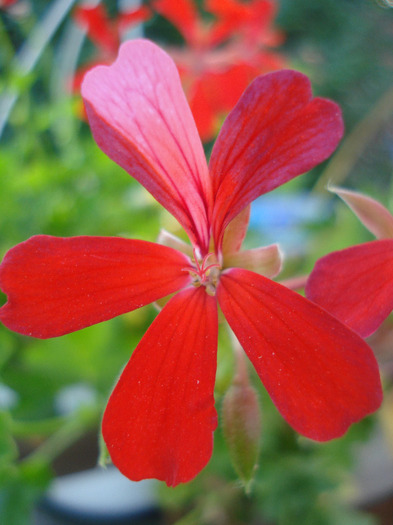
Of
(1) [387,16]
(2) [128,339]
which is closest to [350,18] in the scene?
(1) [387,16]

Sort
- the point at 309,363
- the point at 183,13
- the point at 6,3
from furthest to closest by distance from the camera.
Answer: the point at 183,13, the point at 6,3, the point at 309,363

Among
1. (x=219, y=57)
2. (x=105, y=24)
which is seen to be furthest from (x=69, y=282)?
(x=219, y=57)

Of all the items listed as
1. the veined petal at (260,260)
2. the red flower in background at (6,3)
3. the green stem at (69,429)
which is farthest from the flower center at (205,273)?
the red flower in background at (6,3)

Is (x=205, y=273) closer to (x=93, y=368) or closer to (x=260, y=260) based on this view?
(x=260, y=260)

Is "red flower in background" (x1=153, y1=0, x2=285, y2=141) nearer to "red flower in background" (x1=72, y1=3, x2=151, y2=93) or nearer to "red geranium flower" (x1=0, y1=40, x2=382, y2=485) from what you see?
"red flower in background" (x1=72, y1=3, x2=151, y2=93)

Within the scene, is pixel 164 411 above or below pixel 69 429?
above

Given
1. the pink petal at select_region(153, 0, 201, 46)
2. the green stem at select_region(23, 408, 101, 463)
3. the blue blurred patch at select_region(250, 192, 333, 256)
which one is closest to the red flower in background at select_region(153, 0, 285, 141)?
the pink petal at select_region(153, 0, 201, 46)
